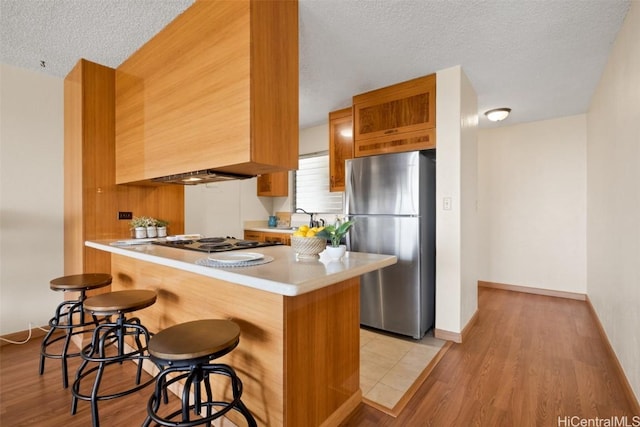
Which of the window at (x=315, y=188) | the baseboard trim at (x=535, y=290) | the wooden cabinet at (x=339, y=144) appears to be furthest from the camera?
the window at (x=315, y=188)

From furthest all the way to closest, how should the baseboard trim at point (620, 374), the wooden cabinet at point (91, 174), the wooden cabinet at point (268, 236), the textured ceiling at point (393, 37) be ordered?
the wooden cabinet at point (268, 236), the wooden cabinet at point (91, 174), the textured ceiling at point (393, 37), the baseboard trim at point (620, 374)

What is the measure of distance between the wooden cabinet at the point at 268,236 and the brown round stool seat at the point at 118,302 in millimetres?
2235

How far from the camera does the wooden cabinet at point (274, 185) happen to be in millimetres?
4562

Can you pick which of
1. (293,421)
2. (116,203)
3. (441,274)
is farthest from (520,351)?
(116,203)

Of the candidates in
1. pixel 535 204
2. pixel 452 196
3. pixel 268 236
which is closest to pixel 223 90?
pixel 452 196

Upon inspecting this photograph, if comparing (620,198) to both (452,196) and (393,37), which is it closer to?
(452,196)

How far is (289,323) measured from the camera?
131 cm

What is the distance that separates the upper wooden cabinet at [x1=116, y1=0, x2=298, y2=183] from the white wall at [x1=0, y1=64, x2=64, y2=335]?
54.7 inches

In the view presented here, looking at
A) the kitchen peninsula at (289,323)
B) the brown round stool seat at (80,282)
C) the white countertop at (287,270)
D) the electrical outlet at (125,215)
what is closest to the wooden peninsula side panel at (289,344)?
the kitchen peninsula at (289,323)

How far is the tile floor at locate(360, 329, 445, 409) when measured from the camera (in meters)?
1.95

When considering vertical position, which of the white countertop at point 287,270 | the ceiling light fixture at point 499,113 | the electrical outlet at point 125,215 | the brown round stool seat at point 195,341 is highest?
the ceiling light fixture at point 499,113

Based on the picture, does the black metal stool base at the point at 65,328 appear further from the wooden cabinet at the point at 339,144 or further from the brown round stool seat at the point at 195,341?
the wooden cabinet at the point at 339,144

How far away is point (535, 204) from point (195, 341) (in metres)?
4.70

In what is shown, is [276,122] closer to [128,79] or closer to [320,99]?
[128,79]
